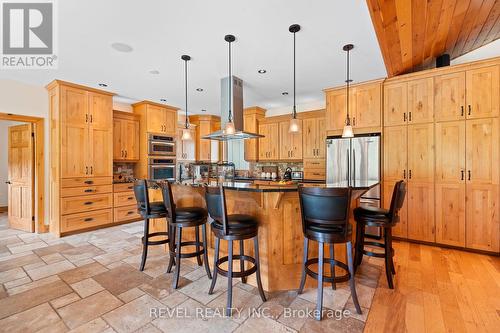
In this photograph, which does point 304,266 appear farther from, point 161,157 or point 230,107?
point 161,157

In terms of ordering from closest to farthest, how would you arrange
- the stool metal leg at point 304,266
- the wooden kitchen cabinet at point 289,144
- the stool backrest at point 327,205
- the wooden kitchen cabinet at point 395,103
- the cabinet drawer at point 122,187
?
the stool backrest at point 327,205 < the stool metal leg at point 304,266 < the wooden kitchen cabinet at point 395,103 < the cabinet drawer at point 122,187 < the wooden kitchen cabinet at point 289,144

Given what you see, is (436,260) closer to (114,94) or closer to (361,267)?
(361,267)

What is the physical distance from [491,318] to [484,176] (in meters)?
2.12

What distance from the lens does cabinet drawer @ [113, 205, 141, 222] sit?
15.7 ft

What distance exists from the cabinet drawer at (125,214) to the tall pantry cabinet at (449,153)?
5.04 meters

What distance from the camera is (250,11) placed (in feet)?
7.37

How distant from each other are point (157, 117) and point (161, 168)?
123 cm

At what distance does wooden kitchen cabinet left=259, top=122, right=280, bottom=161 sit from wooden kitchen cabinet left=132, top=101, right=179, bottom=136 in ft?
7.49

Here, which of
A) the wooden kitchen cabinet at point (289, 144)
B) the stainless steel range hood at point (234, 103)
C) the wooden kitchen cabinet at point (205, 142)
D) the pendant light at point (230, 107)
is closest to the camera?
the pendant light at point (230, 107)

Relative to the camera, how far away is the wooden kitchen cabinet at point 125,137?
5.03 meters

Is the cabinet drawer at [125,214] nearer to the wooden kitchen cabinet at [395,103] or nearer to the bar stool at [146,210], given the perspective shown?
the bar stool at [146,210]

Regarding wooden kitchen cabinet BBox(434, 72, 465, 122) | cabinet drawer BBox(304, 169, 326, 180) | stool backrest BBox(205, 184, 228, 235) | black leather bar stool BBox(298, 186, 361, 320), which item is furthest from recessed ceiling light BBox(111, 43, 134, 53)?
wooden kitchen cabinet BBox(434, 72, 465, 122)

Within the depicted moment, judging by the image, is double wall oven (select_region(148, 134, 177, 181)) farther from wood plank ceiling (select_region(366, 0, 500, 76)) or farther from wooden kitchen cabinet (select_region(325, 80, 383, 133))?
wood plank ceiling (select_region(366, 0, 500, 76))

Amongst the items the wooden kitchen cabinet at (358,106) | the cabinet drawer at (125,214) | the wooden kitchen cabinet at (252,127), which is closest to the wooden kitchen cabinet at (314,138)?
the wooden kitchen cabinet at (358,106)
